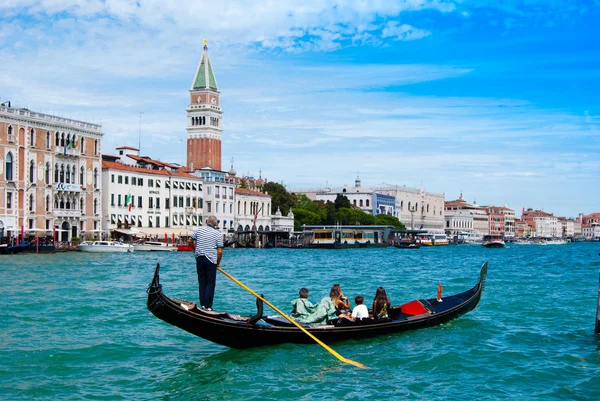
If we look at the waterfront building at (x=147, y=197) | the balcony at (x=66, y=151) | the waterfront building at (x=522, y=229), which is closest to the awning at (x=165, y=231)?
the waterfront building at (x=147, y=197)

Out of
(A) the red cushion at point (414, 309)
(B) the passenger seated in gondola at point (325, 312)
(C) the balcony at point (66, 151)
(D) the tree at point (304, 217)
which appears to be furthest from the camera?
(D) the tree at point (304, 217)

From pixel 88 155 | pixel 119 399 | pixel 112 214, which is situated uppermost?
pixel 88 155

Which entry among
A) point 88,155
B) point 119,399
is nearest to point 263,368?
point 119,399

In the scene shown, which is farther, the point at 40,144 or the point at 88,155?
the point at 88,155

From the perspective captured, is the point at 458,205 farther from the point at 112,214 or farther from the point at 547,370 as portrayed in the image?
the point at 547,370

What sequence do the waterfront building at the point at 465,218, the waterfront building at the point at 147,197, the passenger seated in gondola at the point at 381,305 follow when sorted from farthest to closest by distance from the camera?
the waterfront building at the point at 465,218 → the waterfront building at the point at 147,197 → the passenger seated in gondola at the point at 381,305

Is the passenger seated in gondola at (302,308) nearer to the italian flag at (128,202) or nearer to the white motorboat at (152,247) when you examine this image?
the white motorboat at (152,247)

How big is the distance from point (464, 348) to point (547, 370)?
53.8 inches

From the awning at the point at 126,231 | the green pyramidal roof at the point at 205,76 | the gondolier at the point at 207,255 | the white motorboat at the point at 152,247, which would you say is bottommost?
the white motorboat at the point at 152,247

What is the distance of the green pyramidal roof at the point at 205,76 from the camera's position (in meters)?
63.9

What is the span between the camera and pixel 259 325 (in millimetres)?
8617

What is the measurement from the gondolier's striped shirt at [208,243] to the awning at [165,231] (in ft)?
111

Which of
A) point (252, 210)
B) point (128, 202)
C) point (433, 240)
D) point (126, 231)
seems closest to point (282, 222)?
point (252, 210)

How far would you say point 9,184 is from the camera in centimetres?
3412
